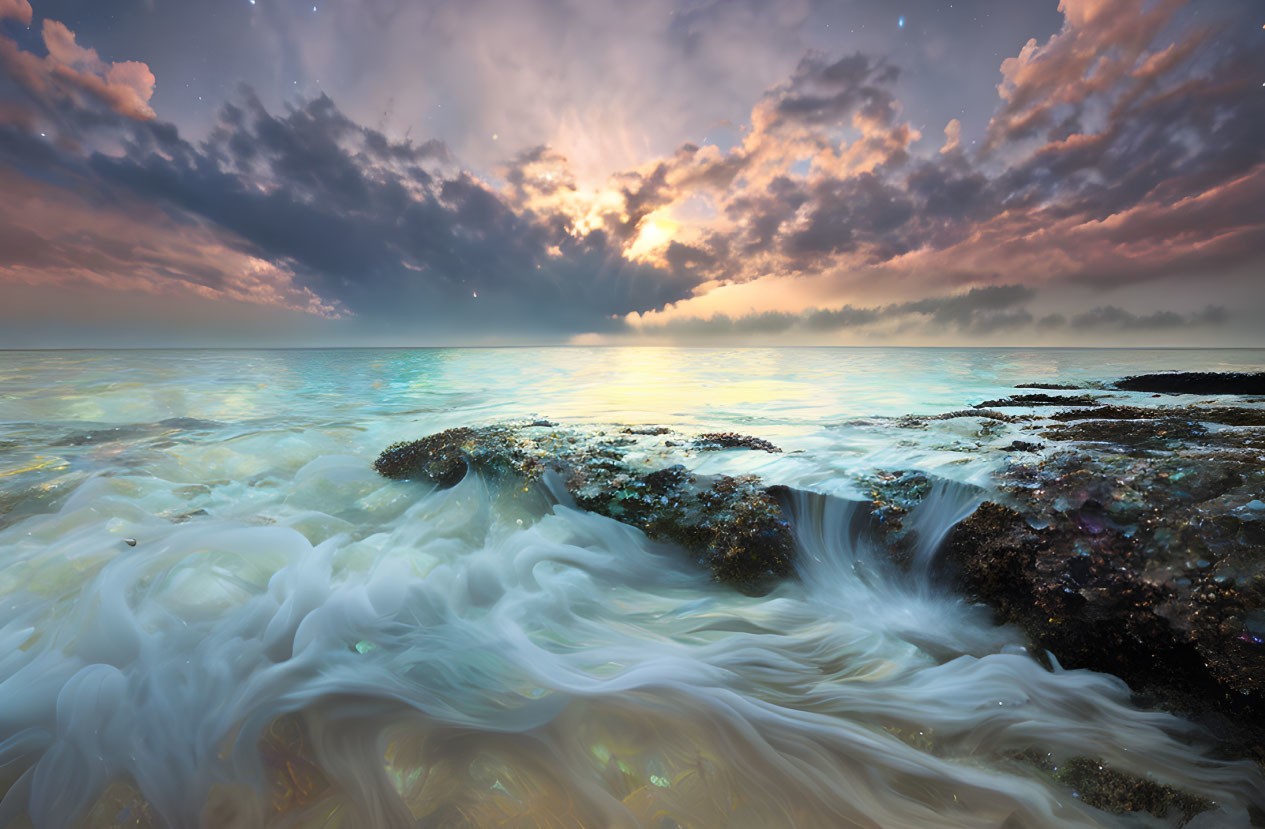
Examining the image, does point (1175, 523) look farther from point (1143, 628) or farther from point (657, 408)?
point (657, 408)

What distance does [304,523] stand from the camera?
4.81 m

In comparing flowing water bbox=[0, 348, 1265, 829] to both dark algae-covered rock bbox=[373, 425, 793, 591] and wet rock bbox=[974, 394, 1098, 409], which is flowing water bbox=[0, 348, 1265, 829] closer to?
dark algae-covered rock bbox=[373, 425, 793, 591]

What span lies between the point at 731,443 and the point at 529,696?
402 cm

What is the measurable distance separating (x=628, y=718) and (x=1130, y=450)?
499cm

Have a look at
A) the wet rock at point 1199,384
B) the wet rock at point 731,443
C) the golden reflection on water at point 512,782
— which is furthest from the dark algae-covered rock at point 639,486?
the wet rock at point 1199,384

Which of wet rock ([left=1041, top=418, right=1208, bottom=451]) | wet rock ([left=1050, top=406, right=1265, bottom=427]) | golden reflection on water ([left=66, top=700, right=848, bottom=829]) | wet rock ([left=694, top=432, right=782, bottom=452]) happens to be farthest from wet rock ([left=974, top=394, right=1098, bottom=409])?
golden reflection on water ([left=66, top=700, right=848, bottom=829])

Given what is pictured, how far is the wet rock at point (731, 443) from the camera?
583 cm

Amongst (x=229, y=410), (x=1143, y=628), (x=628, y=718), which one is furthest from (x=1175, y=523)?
(x=229, y=410)

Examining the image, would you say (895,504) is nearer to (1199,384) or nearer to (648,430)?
(648,430)

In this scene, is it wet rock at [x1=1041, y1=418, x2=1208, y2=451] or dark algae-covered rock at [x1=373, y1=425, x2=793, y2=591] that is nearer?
dark algae-covered rock at [x1=373, y1=425, x2=793, y2=591]

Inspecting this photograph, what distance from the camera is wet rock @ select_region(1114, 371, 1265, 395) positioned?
12359 mm

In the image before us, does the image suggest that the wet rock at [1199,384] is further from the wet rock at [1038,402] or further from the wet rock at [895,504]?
the wet rock at [895,504]

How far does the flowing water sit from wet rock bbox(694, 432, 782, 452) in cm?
54

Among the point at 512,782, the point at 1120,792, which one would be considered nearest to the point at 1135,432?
the point at 1120,792
